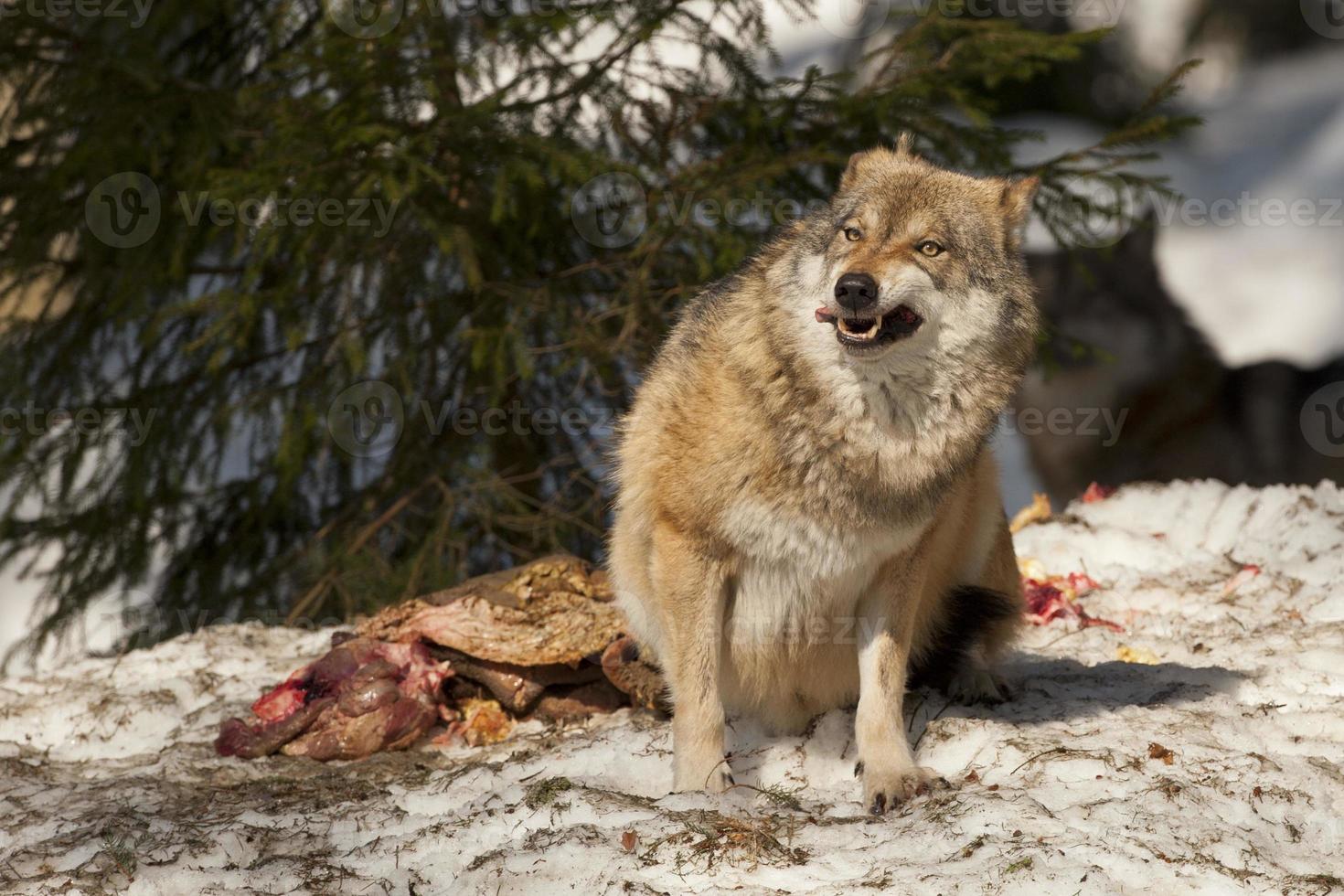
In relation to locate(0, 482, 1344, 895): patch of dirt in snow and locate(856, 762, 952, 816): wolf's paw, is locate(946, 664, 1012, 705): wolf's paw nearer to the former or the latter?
locate(0, 482, 1344, 895): patch of dirt in snow

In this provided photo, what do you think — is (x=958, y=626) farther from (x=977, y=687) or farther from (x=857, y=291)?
(x=857, y=291)

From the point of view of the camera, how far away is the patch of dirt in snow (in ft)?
8.80

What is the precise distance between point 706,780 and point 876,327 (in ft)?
4.25

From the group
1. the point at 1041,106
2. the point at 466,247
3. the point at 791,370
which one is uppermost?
the point at 1041,106

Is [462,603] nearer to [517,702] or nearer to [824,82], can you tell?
[517,702]

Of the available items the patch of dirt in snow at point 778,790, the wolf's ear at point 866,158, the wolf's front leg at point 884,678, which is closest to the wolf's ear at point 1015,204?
the wolf's ear at point 866,158

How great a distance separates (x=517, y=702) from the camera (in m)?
4.19

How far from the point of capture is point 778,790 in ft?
11.2

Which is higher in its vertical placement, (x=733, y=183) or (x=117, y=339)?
(x=733, y=183)

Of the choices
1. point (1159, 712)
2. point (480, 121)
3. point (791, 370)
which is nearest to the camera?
point (791, 370)

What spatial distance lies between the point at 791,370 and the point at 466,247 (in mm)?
2682

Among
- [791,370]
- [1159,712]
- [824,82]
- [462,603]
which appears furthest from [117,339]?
[1159,712]

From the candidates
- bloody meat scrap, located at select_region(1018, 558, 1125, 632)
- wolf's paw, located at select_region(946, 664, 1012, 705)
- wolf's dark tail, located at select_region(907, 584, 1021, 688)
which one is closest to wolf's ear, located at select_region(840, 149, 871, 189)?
wolf's dark tail, located at select_region(907, 584, 1021, 688)

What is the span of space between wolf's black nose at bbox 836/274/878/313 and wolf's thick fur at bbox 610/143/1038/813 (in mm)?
26
